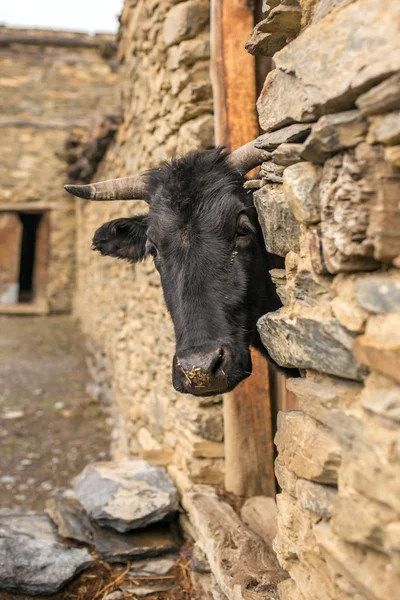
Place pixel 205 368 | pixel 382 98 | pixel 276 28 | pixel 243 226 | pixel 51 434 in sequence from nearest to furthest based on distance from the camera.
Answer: pixel 382 98 < pixel 276 28 < pixel 205 368 < pixel 243 226 < pixel 51 434

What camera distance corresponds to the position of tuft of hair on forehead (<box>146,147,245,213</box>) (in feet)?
8.18

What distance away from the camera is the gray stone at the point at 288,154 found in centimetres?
161

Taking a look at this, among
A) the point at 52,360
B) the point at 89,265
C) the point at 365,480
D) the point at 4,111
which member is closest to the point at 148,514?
the point at 365,480

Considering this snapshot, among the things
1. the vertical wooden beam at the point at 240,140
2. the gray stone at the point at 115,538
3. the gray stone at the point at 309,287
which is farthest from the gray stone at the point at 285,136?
the gray stone at the point at 115,538

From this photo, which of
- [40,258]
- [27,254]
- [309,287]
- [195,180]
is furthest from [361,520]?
[27,254]

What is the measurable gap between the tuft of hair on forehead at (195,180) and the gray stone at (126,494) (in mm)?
1938

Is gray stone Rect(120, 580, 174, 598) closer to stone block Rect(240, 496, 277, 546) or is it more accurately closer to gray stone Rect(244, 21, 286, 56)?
stone block Rect(240, 496, 277, 546)

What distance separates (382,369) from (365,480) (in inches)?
10.8

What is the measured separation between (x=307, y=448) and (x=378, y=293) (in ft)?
1.91

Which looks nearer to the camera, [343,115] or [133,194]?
[343,115]

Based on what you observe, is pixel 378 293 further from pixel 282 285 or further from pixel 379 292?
pixel 282 285

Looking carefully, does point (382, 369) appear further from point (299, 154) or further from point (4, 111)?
point (4, 111)

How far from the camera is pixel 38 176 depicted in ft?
43.8

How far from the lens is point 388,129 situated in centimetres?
124
